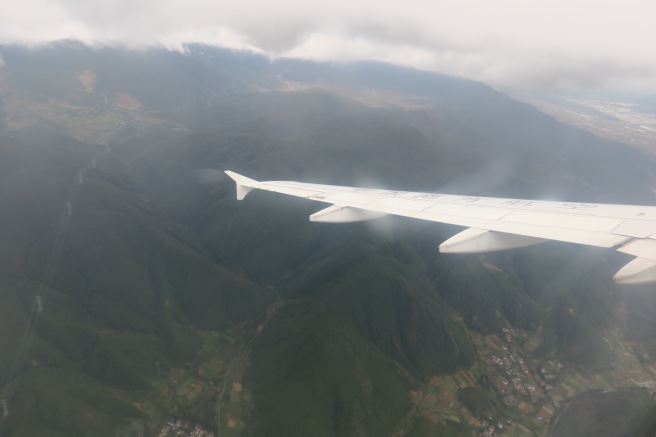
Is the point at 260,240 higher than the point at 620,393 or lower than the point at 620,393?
higher

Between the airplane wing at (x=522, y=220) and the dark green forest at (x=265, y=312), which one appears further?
the dark green forest at (x=265, y=312)

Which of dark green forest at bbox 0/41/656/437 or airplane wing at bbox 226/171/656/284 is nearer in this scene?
airplane wing at bbox 226/171/656/284

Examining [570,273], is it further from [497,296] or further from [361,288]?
[361,288]

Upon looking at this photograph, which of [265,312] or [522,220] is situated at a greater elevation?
[522,220]

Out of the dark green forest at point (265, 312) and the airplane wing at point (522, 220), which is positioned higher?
the airplane wing at point (522, 220)

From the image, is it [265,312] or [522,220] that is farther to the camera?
[265,312]

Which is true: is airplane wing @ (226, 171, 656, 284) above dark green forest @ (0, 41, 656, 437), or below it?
above

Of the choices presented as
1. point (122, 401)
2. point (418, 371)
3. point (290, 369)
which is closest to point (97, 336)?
point (122, 401)

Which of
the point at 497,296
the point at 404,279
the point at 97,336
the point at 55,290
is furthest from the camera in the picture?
the point at 497,296
